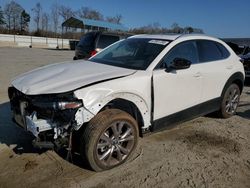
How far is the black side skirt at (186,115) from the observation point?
4.67 metres

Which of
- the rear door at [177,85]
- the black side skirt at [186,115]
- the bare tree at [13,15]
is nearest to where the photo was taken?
the rear door at [177,85]

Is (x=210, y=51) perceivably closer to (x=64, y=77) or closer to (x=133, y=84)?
(x=133, y=84)

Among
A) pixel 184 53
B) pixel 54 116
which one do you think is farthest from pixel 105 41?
pixel 54 116

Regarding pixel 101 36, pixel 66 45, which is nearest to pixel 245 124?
pixel 101 36

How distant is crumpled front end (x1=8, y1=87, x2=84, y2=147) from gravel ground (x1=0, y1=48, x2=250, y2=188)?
1.68 ft

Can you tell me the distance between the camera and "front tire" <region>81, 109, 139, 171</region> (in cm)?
380

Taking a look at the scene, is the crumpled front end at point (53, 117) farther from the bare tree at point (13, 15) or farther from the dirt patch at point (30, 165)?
the bare tree at point (13, 15)

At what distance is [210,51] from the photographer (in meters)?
5.71

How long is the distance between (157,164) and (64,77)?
1724 millimetres

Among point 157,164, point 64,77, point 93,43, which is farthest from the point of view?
point 93,43

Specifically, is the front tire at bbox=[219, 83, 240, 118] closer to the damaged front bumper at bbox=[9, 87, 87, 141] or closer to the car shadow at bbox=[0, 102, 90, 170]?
the car shadow at bbox=[0, 102, 90, 170]

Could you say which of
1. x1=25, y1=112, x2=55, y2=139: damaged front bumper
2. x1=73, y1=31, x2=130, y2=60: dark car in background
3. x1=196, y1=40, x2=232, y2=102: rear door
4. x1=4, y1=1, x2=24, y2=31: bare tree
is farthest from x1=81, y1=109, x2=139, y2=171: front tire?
x1=4, y1=1, x2=24, y2=31: bare tree

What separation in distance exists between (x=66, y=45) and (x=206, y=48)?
42371 millimetres

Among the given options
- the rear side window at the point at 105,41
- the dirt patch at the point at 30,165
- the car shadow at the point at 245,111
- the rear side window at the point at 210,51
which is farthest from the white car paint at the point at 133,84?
the rear side window at the point at 105,41
